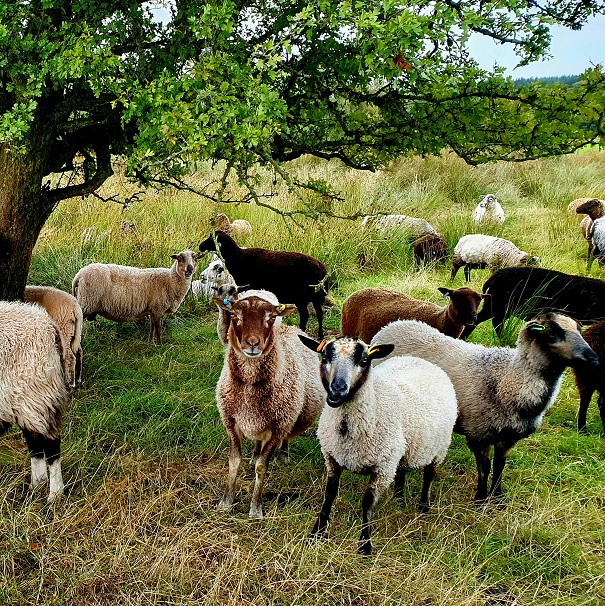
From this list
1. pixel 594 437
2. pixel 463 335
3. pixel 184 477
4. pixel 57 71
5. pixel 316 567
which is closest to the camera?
pixel 316 567

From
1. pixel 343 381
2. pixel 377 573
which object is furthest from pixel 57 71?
pixel 377 573

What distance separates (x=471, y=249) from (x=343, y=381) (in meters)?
7.18

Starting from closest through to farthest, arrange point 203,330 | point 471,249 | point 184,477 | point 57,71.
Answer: point 57,71
point 184,477
point 203,330
point 471,249

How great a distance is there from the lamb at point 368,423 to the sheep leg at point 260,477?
0.42 meters

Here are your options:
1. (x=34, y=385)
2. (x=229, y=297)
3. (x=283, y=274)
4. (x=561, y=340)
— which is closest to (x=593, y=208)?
(x=283, y=274)

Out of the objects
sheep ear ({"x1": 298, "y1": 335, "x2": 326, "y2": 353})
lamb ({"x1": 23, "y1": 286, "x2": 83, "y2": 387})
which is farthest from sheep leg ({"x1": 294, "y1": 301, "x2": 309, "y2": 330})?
sheep ear ({"x1": 298, "y1": 335, "x2": 326, "y2": 353})

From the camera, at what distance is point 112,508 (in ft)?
12.3

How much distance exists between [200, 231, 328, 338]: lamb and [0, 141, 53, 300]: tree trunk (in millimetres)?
2436

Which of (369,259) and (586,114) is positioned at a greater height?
(586,114)

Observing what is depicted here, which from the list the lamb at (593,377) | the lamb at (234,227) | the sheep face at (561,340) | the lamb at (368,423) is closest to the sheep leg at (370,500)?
the lamb at (368,423)

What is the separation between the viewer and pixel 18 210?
5.01m

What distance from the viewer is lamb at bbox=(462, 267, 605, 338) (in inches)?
268

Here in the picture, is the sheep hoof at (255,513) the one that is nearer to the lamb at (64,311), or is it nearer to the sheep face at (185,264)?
the lamb at (64,311)

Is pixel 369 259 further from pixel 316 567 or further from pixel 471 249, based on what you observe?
pixel 316 567
